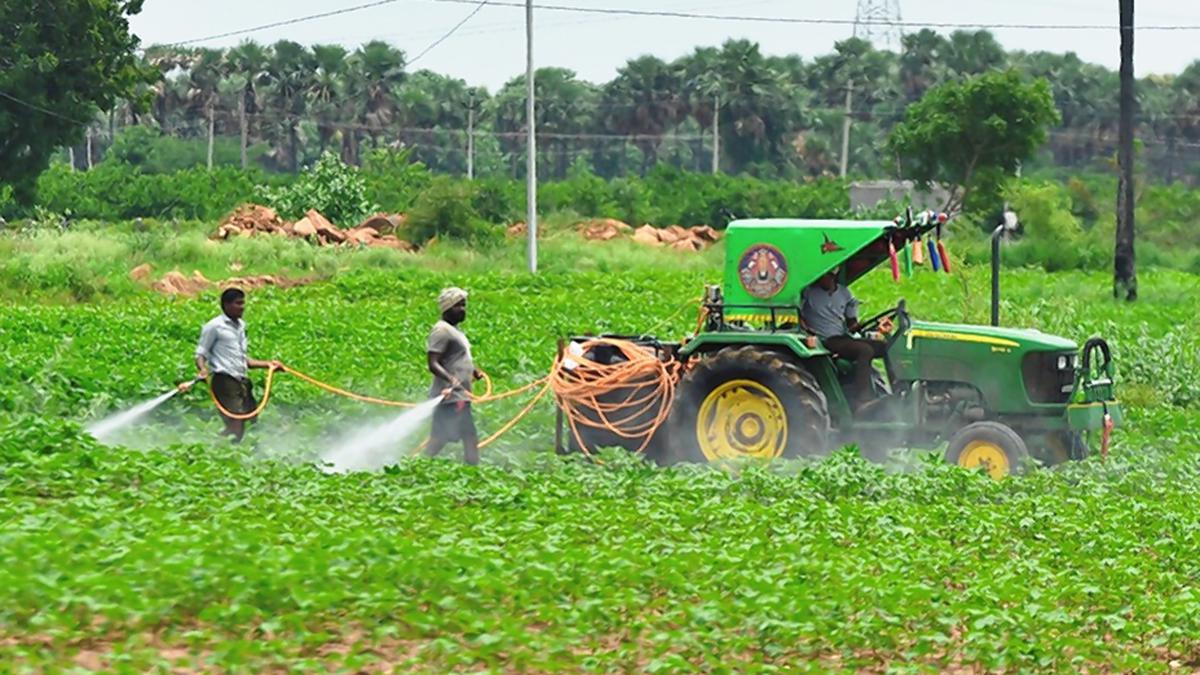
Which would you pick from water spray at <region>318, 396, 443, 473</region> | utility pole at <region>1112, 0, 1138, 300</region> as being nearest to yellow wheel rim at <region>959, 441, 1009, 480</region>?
water spray at <region>318, 396, 443, 473</region>

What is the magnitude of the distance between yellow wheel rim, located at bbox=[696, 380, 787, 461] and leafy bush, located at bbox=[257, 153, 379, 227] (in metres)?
45.0

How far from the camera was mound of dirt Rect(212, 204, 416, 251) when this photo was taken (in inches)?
2060

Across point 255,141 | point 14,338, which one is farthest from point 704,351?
point 255,141

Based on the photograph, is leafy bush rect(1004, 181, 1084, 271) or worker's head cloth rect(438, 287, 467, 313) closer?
worker's head cloth rect(438, 287, 467, 313)

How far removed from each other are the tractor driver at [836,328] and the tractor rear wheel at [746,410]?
392 mm

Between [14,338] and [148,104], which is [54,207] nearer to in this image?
[148,104]

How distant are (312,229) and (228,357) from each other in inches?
1443

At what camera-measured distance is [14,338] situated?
24516mm

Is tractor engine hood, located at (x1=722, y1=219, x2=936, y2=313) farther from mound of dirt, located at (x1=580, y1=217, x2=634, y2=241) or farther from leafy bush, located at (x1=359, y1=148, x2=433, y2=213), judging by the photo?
leafy bush, located at (x1=359, y1=148, x2=433, y2=213)

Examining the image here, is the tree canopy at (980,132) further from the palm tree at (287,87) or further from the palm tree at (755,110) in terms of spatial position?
the palm tree at (287,87)

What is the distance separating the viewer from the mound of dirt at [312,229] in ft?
172

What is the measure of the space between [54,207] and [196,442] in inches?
2405

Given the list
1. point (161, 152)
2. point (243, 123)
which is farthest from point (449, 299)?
point (243, 123)

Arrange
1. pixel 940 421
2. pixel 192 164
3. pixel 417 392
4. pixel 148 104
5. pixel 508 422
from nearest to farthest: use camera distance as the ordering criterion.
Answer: pixel 940 421
pixel 508 422
pixel 417 392
pixel 148 104
pixel 192 164
